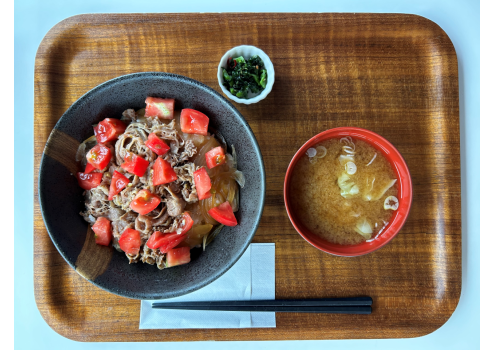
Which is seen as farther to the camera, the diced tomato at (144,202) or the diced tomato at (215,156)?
the diced tomato at (215,156)

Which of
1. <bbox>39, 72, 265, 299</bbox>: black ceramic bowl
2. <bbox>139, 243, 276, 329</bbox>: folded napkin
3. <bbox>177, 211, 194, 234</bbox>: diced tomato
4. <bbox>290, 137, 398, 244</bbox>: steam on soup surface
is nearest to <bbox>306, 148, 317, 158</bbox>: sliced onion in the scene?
<bbox>290, 137, 398, 244</bbox>: steam on soup surface

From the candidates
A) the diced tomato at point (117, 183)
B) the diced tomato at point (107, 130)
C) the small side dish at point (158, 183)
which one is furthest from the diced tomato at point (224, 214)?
the diced tomato at point (107, 130)

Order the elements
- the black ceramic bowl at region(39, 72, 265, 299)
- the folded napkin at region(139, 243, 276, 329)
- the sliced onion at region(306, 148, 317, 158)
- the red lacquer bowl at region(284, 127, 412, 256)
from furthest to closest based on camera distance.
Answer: the folded napkin at region(139, 243, 276, 329) < the sliced onion at region(306, 148, 317, 158) < the red lacquer bowl at region(284, 127, 412, 256) < the black ceramic bowl at region(39, 72, 265, 299)

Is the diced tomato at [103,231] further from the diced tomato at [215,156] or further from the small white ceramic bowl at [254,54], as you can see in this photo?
the small white ceramic bowl at [254,54]

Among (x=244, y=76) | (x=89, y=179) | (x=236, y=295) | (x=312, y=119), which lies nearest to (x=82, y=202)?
(x=89, y=179)

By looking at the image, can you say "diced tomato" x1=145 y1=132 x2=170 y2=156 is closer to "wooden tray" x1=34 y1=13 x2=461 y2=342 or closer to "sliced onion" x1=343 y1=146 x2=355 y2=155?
"wooden tray" x1=34 y1=13 x2=461 y2=342
